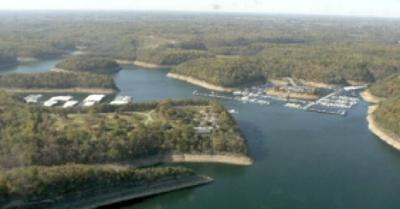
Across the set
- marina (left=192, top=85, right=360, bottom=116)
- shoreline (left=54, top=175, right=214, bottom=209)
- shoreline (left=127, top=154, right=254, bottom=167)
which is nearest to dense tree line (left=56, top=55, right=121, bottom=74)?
marina (left=192, top=85, right=360, bottom=116)

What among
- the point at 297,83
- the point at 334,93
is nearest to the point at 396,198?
the point at 334,93

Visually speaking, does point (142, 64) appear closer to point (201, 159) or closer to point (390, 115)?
point (390, 115)

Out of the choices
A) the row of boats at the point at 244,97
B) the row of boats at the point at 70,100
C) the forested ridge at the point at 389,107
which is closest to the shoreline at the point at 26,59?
the row of boats at the point at 70,100

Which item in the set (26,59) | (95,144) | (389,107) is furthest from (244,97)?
(26,59)

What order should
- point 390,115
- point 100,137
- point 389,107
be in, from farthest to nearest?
point 389,107 → point 390,115 → point 100,137

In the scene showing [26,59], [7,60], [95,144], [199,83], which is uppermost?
[95,144]

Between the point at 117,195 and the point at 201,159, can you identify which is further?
the point at 201,159
